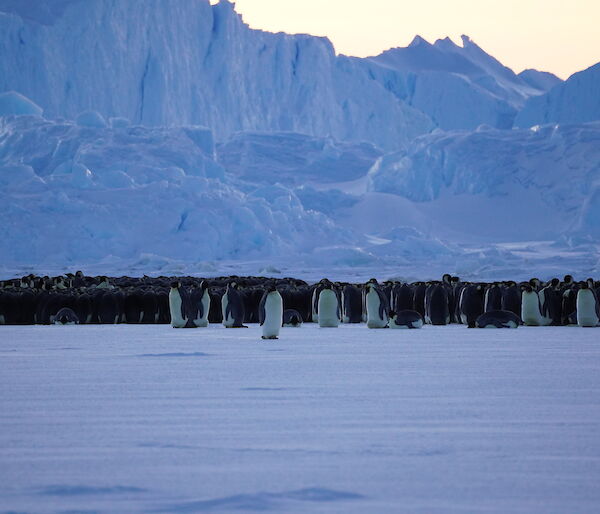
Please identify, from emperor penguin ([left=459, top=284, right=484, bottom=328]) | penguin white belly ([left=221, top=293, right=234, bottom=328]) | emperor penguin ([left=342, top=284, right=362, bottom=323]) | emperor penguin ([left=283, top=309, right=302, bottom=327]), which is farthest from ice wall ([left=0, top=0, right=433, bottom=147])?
emperor penguin ([left=459, top=284, right=484, bottom=328])

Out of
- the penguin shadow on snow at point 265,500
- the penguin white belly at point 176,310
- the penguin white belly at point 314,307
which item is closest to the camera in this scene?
the penguin shadow on snow at point 265,500

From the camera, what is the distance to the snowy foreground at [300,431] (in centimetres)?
381

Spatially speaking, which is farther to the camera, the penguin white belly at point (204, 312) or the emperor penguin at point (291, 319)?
the emperor penguin at point (291, 319)

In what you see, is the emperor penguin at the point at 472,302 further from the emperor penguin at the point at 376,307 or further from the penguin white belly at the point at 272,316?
the penguin white belly at the point at 272,316

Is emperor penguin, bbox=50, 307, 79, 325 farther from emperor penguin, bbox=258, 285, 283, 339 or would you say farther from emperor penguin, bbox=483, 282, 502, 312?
emperor penguin, bbox=483, 282, 502, 312

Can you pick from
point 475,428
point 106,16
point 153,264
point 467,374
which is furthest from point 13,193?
point 475,428

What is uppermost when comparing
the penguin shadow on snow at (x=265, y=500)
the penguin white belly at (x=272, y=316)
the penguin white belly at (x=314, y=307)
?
the penguin white belly at (x=314, y=307)

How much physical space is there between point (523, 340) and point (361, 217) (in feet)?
140

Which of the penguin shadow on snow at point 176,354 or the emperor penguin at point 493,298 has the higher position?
the emperor penguin at point 493,298

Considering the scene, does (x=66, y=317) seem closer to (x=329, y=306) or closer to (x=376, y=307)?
(x=329, y=306)

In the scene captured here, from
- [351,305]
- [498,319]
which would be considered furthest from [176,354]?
[351,305]

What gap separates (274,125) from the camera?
2603 inches

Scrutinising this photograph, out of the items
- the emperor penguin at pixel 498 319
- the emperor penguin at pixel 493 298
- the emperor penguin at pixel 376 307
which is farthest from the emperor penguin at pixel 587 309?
the emperor penguin at pixel 376 307

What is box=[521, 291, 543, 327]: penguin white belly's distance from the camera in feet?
47.4
